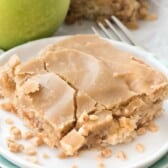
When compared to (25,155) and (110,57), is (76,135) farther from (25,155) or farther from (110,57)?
(110,57)

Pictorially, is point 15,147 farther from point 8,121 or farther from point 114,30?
point 114,30

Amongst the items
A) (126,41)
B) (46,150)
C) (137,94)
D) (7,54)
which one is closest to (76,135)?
(46,150)

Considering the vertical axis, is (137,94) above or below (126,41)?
above

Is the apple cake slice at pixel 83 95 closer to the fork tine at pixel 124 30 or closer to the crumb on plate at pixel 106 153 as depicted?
the crumb on plate at pixel 106 153

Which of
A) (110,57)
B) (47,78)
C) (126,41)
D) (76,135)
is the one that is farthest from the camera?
(126,41)

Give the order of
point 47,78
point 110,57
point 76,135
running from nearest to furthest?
1. point 76,135
2. point 47,78
3. point 110,57

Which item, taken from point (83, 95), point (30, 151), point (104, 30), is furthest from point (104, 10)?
point (30, 151)

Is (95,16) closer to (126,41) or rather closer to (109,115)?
(126,41)

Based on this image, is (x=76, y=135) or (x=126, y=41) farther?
(x=126, y=41)
